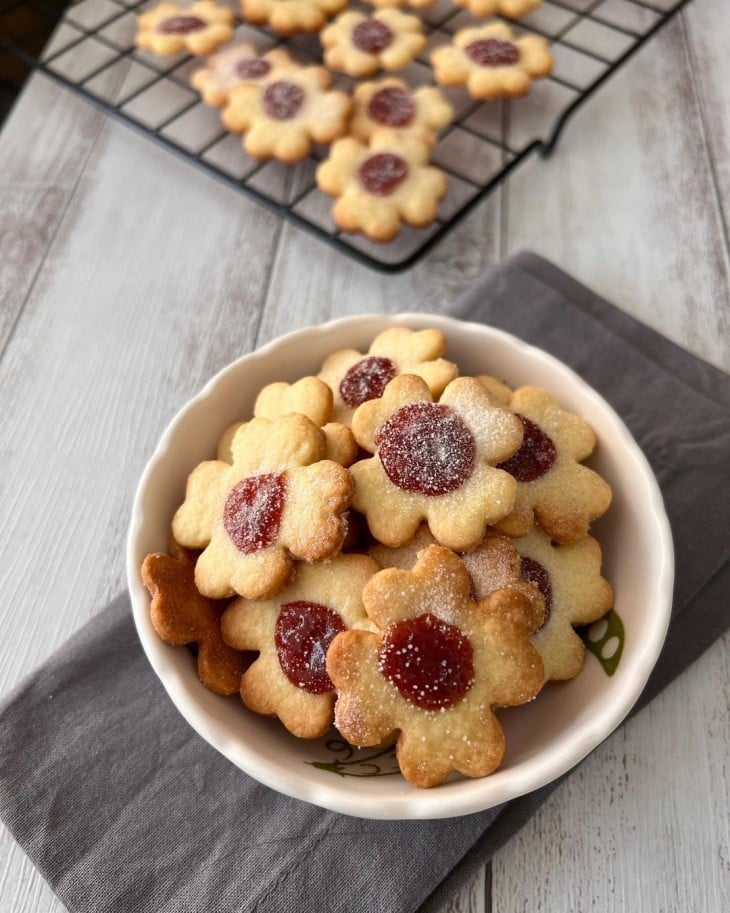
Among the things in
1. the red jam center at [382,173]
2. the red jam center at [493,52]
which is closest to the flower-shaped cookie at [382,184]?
the red jam center at [382,173]

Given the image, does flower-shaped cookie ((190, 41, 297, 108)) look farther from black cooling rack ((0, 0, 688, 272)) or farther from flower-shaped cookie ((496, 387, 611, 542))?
flower-shaped cookie ((496, 387, 611, 542))

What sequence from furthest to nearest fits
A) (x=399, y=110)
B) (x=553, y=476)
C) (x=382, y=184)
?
(x=399, y=110), (x=382, y=184), (x=553, y=476)

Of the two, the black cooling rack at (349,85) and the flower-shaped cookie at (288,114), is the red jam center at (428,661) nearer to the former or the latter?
the black cooling rack at (349,85)

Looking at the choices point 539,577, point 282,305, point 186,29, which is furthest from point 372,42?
point 539,577

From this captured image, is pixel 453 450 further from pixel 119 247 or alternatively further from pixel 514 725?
pixel 119 247

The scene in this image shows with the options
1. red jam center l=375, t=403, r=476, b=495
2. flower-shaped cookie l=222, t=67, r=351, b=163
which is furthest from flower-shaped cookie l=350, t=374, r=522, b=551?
flower-shaped cookie l=222, t=67, r=351, b=163

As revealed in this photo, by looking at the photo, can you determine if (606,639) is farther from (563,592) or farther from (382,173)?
(382,173)
